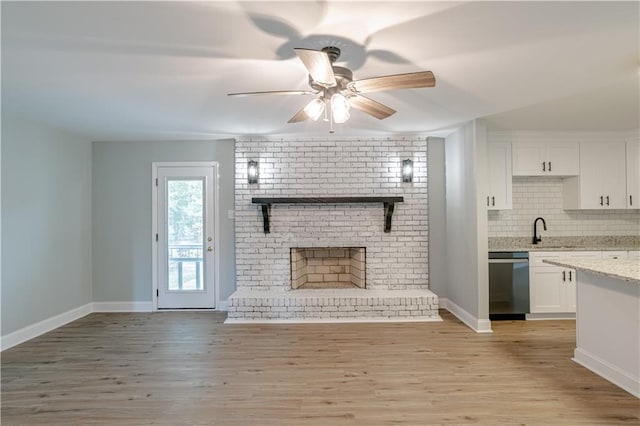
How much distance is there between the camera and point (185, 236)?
4.64m

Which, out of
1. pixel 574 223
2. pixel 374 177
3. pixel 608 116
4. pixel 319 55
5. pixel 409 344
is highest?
pixel 608 116

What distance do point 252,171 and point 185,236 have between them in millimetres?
1337

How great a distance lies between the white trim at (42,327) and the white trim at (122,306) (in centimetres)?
10

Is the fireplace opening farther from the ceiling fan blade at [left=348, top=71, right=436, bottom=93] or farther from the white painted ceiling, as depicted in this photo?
the ceiling fan blade at [left=348, top=71, right=436, bottom=93]

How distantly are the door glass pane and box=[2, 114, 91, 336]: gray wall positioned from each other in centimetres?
112

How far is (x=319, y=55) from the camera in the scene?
1.72m

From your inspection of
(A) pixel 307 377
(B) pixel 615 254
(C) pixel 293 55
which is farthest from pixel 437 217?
(C) pixel 293 55

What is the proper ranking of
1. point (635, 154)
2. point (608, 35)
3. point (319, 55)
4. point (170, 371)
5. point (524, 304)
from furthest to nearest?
point (635, 154) → point (524, 304) → point (170, 371) → point (608, 35) → point (319, 55)

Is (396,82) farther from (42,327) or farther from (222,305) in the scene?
(42,327)

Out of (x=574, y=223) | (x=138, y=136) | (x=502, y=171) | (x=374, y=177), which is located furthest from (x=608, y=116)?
(x=138, y=136)

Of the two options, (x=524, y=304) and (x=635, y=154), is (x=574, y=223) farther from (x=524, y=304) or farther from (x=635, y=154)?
(x=524, y=304)

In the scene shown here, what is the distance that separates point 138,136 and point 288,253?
100 inches

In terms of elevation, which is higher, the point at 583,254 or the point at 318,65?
the point at 318,65

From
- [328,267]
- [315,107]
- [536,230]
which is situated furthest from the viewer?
[328,267]
